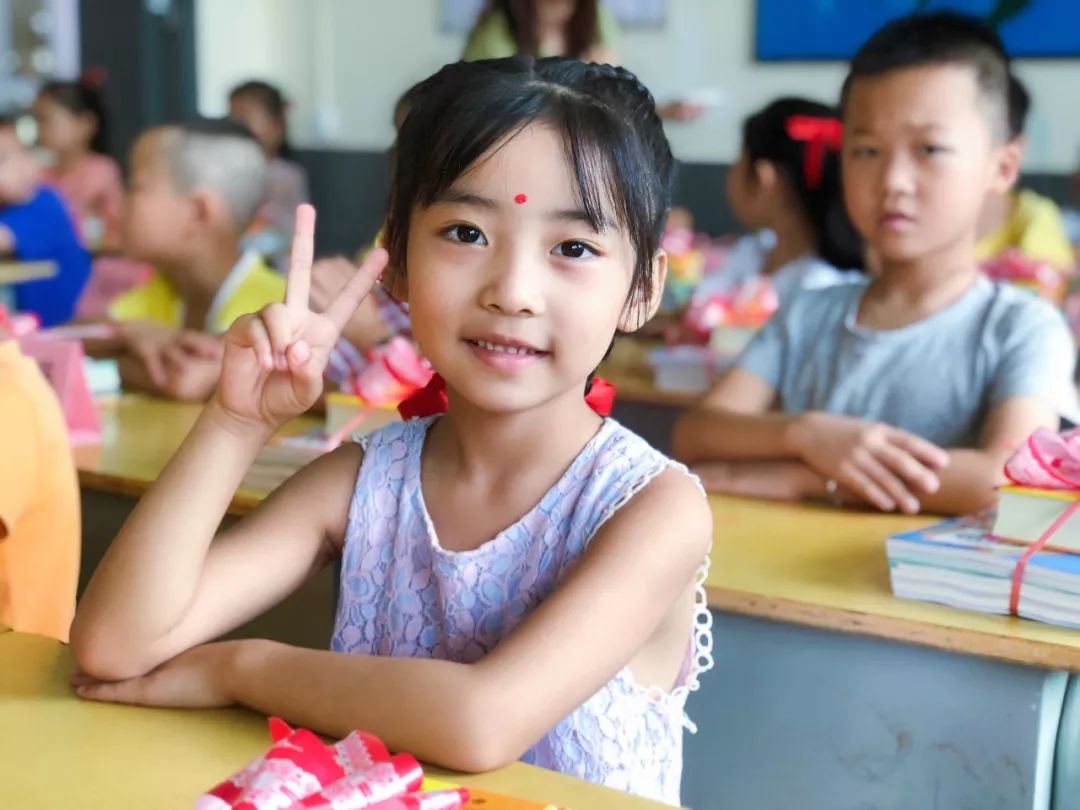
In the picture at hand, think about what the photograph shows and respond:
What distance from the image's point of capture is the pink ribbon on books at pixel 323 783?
810 mm

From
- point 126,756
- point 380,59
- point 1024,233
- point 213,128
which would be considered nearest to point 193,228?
point 213,128

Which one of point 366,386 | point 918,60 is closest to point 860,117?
point 918,60

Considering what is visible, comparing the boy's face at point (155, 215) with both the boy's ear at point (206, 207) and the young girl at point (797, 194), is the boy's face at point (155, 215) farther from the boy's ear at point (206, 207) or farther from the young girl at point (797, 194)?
the young girl at point (797, 194)

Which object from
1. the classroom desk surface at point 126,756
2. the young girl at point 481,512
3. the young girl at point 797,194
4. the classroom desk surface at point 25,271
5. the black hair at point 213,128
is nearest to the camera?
the classroom desk surface at point 126,756

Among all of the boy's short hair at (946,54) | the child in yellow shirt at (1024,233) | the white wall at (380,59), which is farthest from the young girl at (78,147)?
the boy's short hair at (946,54)

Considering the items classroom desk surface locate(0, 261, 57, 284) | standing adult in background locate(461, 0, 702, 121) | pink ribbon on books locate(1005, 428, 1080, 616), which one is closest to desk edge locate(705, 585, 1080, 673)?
pink ribbon on books locate(1005, 428, 1080, 616)

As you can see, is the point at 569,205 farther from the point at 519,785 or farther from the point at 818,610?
the point at 818,610

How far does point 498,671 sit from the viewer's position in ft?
3.37

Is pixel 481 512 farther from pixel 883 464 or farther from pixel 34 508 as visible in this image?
pixel 883 464

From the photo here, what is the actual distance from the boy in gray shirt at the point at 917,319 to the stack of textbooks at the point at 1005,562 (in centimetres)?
36

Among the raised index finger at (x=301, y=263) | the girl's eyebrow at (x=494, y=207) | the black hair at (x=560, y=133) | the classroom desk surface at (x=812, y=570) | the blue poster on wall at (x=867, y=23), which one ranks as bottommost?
the classroom desk surface at (x=812, y=570)

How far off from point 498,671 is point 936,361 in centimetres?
123

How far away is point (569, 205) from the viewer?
1.14m

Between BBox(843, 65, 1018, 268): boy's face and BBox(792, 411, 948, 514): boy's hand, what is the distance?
34 centimetres
